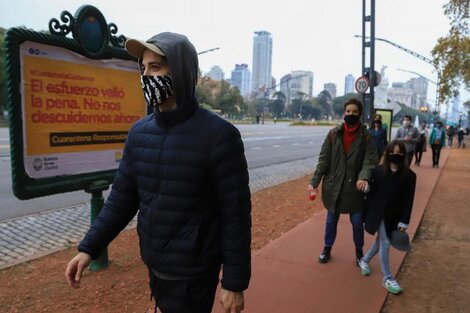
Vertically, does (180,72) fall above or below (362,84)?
below

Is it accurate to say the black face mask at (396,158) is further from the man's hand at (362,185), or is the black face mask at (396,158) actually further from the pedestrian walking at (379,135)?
the pedestrian walking at (379,135)

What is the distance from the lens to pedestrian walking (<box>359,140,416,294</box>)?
3.77 meters

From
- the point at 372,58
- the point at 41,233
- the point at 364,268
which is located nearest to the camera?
the point at 364,268

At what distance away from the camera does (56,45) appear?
3.59m

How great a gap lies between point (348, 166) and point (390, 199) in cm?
56

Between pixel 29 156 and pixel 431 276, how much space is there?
402 centimetres

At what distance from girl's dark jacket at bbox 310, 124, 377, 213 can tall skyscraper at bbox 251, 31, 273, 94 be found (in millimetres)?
161580

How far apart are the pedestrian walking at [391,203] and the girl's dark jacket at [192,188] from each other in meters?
2.31

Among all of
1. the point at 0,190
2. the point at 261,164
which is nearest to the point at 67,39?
the point at 0,190

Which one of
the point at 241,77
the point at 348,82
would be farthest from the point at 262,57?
the point at 348,82

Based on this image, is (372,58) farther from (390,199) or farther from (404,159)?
(390,199)

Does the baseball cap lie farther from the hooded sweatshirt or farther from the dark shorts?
the dark shorts

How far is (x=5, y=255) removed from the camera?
473 cm

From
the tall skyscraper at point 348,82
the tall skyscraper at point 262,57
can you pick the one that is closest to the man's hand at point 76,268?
the tall skyscraper at point 348,82
